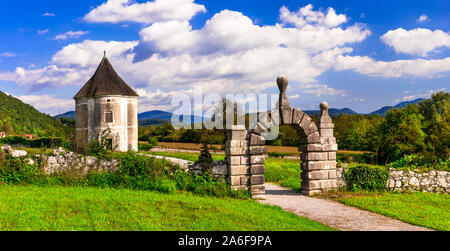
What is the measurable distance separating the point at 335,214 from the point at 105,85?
3237cm

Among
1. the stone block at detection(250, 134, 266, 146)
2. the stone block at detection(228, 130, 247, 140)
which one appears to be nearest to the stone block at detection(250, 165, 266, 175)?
the stone block at detection(250, 134, 266, 146)

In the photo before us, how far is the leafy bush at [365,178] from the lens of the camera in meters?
13.2

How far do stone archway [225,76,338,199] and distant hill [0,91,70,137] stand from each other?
246 feet

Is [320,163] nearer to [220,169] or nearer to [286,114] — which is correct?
[286,114]

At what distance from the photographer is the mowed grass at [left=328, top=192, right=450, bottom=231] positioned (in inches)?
363

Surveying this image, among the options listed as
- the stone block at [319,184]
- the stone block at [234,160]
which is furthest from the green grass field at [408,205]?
the stone block at [234,160]

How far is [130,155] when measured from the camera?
12.2m

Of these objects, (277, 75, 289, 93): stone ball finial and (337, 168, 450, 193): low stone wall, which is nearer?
(277, 75, 289, 93): stone ball finial

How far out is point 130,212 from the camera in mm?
8148

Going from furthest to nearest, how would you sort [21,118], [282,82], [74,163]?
[21,118], [282,82], [74,163]

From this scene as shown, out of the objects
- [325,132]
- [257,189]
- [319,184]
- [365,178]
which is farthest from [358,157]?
[257,189]

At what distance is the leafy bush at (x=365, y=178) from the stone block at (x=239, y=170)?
4.21 meters

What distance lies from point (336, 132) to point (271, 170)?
39.3m

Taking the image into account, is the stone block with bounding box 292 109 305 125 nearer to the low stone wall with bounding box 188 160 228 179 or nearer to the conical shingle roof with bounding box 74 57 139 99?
the low stone wall with bounding box 188 160 228 179
